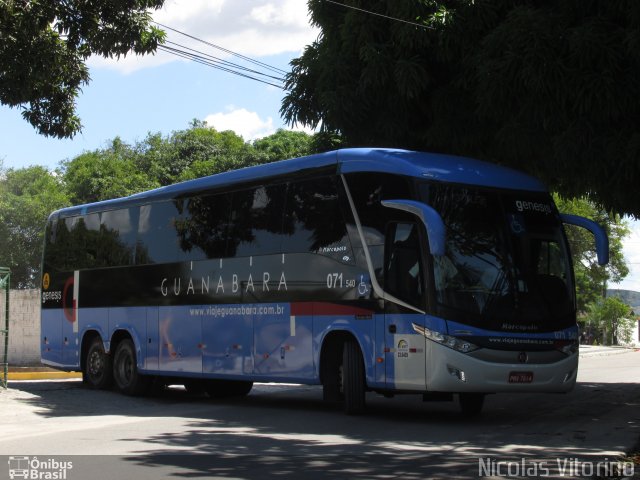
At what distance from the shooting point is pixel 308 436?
11.9 m

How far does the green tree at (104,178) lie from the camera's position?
179 feet

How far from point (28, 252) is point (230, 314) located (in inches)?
1598

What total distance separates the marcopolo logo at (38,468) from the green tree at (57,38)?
269 inches

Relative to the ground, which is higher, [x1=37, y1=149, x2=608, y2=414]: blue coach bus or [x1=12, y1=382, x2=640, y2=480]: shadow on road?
[x1=37, y1=149, x2=608, y2=414]: blue coach bus

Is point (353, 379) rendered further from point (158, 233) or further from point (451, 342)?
point (158, 233)

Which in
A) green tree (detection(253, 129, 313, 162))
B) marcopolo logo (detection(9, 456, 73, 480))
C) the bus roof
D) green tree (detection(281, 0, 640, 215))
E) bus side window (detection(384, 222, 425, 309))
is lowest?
marcopolo logo (detection(9, 456, 73, 480))

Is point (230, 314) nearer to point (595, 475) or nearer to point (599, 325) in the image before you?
point (595, 475)

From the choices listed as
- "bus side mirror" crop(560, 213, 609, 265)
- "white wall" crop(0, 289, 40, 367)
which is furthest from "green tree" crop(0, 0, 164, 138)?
"white wall" crop(0, 289, 40, 367)

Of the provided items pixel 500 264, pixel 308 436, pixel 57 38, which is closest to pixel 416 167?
pixel 500 264

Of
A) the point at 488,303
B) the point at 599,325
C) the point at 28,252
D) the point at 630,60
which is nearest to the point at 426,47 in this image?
the point at 630,60

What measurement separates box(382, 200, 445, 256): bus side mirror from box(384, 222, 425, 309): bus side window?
334 mm

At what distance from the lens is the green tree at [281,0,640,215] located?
13.5m

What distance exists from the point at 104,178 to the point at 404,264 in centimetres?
4517

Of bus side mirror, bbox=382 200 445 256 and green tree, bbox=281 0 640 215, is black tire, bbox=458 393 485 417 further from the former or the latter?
green tree, bbox=281 0 640 215
